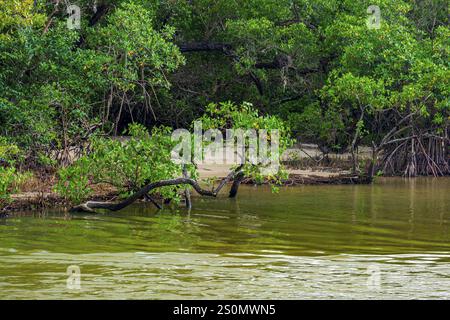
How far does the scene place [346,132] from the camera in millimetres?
23844

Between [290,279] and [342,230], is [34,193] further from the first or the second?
[290,279]

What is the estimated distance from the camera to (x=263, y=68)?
25047 millimetres

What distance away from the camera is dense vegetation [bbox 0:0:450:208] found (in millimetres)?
18531

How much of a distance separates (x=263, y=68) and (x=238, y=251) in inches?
546

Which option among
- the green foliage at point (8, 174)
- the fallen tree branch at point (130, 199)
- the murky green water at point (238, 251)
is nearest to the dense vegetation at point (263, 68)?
the green foliage at point (8, 174)

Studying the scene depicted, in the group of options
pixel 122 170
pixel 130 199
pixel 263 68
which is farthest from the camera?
pixel 263 68

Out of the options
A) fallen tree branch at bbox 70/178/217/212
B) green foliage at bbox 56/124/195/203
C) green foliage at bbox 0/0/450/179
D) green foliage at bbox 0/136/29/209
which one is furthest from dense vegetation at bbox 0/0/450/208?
fallen tree branch at bbox 70/178/217/212

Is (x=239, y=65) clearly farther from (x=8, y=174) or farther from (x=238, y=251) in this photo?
(x=238, y=251)

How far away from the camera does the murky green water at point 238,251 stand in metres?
9.29

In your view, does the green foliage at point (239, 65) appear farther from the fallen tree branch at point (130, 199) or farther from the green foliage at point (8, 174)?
the fallen tree branch at point (130, 199)

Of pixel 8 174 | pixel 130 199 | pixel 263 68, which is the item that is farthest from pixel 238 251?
pixel 263 68

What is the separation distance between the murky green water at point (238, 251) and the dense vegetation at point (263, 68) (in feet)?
11.8
